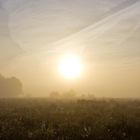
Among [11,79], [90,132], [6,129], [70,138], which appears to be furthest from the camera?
[11,79]

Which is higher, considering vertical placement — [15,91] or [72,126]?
[15,91]

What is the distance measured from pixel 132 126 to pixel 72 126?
110 inches

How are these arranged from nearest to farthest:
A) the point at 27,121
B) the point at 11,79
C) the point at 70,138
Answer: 1. the point at 70,138
2. the point at 27,121
3. the point at 11,79

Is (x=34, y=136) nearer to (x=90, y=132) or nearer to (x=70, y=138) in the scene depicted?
(x=70, y=138)

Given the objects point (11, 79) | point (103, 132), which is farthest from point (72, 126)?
point (11, 79)

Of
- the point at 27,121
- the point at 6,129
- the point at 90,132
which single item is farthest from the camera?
the point at 27,121

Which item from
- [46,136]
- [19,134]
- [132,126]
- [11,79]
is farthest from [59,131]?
[11,79]

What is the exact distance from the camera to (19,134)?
1159cm

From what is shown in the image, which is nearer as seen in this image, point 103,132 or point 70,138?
point 70,138

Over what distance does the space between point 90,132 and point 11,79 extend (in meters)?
121

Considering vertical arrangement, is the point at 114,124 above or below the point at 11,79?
below

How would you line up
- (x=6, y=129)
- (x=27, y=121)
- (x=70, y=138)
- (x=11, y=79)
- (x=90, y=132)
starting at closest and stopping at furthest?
1. (x=70, y=138)
2. (x=90, y=132)
3. (x=6, y=129)
4. (x=27, y=121)
5. (x=11, y=79)

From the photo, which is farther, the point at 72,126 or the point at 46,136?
the point at 72,126

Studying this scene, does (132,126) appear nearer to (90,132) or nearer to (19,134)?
(90,132)
